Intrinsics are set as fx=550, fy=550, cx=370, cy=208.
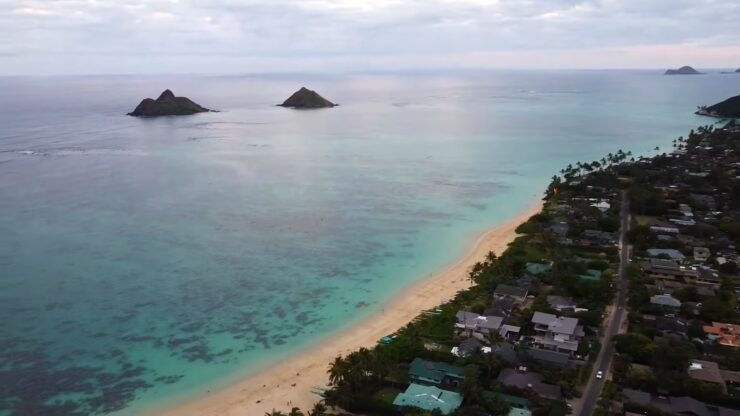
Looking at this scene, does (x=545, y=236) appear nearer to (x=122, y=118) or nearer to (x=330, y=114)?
(x=330, y=114)

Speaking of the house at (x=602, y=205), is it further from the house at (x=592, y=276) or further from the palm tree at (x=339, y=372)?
the palm tree at (x=339, y=372)

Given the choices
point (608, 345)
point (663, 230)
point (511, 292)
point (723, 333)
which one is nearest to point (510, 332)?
point (511, 292)

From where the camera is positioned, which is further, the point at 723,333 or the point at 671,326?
the point at 671,326

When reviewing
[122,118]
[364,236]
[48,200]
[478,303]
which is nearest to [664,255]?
[478,303]

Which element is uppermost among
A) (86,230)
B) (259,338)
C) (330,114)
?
(330,114)

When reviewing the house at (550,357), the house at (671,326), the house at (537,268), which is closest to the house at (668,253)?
the house at (537,268)

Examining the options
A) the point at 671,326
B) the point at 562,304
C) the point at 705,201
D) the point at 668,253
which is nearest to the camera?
the point at 671,326

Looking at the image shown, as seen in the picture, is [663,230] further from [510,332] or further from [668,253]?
[510,332]

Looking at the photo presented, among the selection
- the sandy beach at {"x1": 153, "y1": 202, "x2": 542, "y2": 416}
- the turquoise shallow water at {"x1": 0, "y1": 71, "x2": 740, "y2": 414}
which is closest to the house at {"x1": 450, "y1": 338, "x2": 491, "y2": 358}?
the sandy beach at {"x1": 153, "y1": 202, "x2": 542, "y2": 416}
